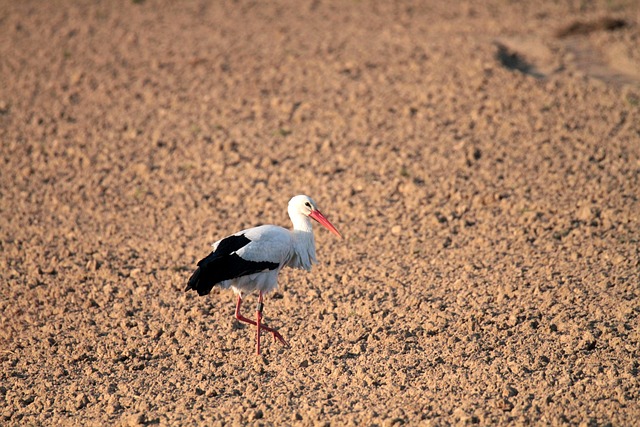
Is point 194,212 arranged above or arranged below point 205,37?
below

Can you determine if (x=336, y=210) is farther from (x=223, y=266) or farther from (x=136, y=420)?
(x=136, y=420)

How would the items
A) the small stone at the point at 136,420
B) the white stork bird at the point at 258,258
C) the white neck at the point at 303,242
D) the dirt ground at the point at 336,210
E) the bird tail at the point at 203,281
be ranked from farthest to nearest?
the white neck at the point at 303,242 < the white stork bird at the point at 258,258 < the bird tail at the point at 203,281 < the dirt ground at the point at 336,210 < the small stone at the point at 136,420

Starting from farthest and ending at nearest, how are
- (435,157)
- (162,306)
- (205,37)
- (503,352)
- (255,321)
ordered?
(205,37), (435,157), (162,306), (255,321), (503,352)

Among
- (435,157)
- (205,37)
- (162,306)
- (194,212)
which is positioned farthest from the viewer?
(205,37)

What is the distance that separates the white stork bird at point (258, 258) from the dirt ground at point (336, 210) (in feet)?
1.76

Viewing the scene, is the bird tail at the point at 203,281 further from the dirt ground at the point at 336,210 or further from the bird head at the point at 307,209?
the bird head at the point at 307,209

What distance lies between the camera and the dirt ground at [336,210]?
691cm

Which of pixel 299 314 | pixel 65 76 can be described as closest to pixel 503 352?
pixel 299 314

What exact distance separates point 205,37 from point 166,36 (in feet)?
3.00

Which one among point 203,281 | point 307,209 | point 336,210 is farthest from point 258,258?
point 336,210

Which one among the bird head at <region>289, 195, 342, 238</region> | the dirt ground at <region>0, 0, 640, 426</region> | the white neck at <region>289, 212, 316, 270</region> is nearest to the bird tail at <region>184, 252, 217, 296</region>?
the dirt ground at <region>0, 0, 640, 426</region>

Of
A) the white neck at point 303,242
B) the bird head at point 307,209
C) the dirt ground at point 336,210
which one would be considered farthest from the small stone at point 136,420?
the bird head at point 307,209

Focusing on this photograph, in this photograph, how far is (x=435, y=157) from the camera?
1155 cm

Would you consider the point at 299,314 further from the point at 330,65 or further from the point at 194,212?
the point at 330,65
